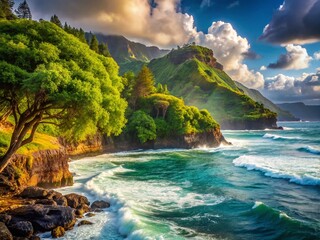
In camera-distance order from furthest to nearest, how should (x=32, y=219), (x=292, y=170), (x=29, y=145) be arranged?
1. (x=292, y=170)
2. (x=29, y=145)
3. (x=32, y=219)

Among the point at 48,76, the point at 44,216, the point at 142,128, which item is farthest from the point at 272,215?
the point at 142,128

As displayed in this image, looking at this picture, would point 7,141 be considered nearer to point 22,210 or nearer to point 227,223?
point 22,210

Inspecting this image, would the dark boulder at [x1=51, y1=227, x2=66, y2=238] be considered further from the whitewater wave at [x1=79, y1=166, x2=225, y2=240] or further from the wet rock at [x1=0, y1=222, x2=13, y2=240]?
the whitewater wave at [x1=79, y1=166, x2=225, y2=240]

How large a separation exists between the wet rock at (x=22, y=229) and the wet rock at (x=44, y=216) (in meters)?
0.61

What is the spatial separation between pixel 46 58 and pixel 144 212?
12118 mm

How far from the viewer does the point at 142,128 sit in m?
62.8

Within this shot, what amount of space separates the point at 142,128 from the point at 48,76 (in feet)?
161

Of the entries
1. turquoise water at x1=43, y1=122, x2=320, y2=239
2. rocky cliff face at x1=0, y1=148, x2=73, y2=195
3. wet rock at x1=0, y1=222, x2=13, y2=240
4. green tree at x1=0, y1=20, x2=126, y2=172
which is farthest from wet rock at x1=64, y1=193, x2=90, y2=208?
wet rock at x1=0, y1=222, x2=13, y2=240

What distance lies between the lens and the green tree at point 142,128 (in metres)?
62.2

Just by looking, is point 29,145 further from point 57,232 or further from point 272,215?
point 272,215

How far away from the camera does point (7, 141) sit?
23312 mm

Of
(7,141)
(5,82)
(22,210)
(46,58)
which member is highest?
(46,58)

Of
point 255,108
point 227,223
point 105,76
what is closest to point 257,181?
point 227,223

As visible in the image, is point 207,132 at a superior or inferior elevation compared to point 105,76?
inferior
